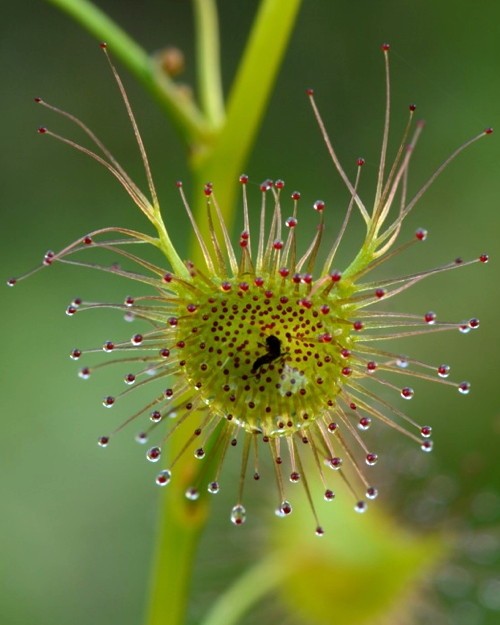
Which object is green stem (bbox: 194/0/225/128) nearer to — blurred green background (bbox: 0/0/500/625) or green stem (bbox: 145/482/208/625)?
green stem (bbox: 145/482/208/625)

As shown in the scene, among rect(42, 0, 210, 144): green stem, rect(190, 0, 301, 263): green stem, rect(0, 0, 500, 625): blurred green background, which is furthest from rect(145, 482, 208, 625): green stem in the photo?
rect(0, 0, 500, 625): blurred green background

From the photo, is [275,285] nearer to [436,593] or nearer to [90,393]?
[436,593]

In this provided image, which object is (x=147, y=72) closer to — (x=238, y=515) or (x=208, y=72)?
(x=208, y=72)

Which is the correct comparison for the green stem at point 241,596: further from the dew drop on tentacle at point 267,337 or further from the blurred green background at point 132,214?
the blurred green background at point 132,214

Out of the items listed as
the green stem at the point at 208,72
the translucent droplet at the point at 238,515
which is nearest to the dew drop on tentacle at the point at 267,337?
the translucent droplet at the point at 238,515

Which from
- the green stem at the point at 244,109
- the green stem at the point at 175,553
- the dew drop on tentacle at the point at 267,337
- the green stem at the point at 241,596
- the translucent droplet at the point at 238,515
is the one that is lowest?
the green stem at the point at 241,596

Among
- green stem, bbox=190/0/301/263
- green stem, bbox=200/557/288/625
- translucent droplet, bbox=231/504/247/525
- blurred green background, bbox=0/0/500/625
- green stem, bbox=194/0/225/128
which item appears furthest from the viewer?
blurred green background, bbox=0/0/500/625

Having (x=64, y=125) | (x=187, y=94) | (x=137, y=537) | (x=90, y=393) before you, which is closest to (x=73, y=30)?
(x=64, y=125)
